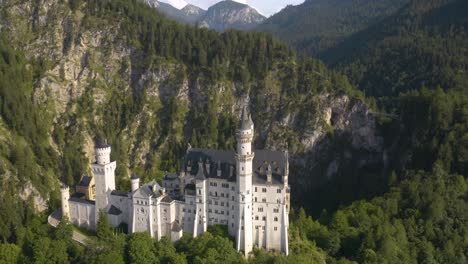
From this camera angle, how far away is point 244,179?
84062 millimetres

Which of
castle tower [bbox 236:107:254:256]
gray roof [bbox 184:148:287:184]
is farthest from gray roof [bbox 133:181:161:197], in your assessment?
castle tower [bbox 236:107:254:256]

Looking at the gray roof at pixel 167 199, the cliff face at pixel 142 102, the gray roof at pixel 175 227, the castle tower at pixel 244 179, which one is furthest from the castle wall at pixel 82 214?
the cliff face at pixel 142 102

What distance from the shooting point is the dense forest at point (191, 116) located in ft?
389

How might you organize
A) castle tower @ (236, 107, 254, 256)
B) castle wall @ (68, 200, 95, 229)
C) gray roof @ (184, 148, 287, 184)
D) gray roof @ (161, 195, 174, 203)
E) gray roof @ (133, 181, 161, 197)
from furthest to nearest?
castle wall @ (68, 200, 95, 229), gray roof @ (161, 195, 174, 203), gray roof @ (133, 181, 161, 197), gray roof @ (184, 148, 287, 184), castle tower @ (236, 107, 254, 256)

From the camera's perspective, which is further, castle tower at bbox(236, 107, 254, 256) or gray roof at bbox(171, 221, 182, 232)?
gray roof at bbox(171, 221, 182, 232)

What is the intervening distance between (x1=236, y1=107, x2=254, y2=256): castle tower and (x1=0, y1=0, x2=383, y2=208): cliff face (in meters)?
67.7

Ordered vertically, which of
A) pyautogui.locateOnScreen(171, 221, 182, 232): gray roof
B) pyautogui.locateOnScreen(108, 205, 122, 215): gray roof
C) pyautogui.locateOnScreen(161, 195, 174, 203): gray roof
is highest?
pyautogui.locateOnScreen(161, 195, 174, 203): gray roof

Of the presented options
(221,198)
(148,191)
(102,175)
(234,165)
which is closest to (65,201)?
(102,175)

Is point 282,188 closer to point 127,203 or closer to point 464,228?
point 127,203

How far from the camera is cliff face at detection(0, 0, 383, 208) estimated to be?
155 m

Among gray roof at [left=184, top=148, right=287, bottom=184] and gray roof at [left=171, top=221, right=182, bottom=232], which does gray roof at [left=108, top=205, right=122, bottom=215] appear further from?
gray roof at [left=184, top=148, right=287, bottom=184]

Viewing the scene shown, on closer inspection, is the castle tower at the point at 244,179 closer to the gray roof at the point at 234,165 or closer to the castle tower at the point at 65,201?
the gray roof at the point at 234,165

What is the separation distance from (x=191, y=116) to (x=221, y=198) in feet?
262

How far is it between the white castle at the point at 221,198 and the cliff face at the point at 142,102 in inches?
2332
